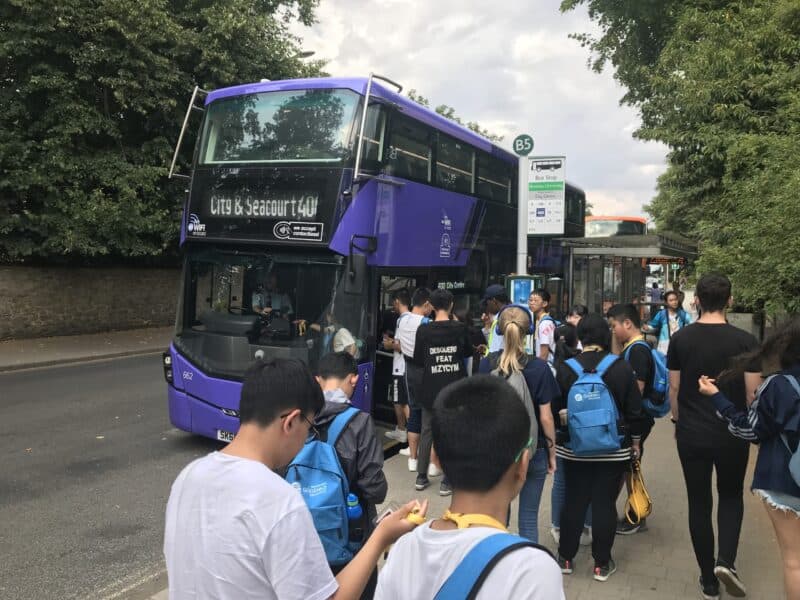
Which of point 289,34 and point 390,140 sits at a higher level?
point 289,34

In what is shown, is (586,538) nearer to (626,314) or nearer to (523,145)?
(626,314)

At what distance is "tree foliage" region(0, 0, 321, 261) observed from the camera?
1508 cm

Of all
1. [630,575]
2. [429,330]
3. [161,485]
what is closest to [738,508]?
[630,575]

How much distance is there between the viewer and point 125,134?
17781 mm

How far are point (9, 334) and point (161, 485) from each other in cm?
1270

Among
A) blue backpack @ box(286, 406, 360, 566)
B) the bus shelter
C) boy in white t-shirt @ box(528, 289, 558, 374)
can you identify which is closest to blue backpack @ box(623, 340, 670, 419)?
boy in white t-shirt @ box(528, 289, 558, 374)

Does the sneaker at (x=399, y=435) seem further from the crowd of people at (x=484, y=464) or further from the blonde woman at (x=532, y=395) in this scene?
the blonde woman at (x=532, y=395)

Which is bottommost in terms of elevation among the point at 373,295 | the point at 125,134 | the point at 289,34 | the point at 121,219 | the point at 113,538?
the point at 113,538

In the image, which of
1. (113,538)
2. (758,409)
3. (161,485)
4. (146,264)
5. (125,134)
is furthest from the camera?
(146,264)

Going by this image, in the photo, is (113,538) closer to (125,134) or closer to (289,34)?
(125,134)

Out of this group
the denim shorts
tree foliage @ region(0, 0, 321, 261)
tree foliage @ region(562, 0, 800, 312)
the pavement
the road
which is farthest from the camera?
tree foliage @ region(0, 0, 321, 261)

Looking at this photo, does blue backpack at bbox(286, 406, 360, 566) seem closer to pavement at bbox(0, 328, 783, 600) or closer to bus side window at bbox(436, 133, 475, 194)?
pavement at bbox(0, 328, 783, 600)

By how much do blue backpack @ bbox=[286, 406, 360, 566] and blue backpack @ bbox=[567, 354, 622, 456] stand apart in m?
1.96

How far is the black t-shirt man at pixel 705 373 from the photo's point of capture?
12.3 ft
